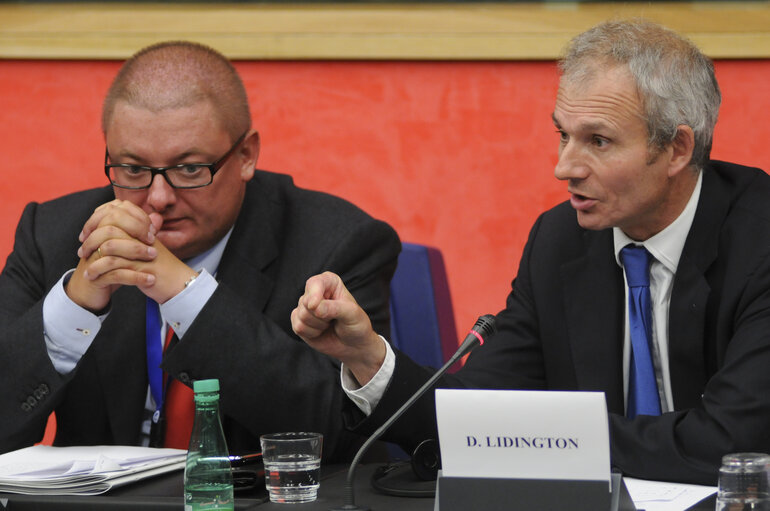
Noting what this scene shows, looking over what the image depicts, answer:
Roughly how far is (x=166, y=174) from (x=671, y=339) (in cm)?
103

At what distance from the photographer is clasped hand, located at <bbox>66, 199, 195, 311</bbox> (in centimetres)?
189

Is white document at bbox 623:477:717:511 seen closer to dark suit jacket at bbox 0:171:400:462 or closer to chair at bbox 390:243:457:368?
dark suit jacket at bbox 0:171:400:462

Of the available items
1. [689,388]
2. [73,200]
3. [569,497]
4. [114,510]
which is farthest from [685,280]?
[73,200]

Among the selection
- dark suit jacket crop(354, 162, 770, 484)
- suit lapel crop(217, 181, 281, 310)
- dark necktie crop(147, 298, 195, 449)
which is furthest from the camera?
suit lapel crop(217, 181, 281, 310)

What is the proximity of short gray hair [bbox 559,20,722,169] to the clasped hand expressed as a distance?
825 mm

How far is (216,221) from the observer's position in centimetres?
213

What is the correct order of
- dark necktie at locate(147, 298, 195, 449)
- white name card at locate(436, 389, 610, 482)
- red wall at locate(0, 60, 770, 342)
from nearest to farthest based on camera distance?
1. white name card at locate(436, 389, 610, 482)
2. dark necktie at locate(147, 298, 195, 449)
3. red wall at locate(0, 60, 770, 342)

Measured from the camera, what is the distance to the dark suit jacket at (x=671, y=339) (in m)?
1.63

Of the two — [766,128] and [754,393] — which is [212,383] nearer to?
[754,393]

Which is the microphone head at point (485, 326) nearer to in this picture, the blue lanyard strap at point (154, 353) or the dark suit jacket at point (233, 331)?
the dark suit jacket at point (233, 331)

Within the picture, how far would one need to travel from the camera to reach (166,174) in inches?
80.6

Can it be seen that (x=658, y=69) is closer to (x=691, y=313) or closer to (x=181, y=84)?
(x=691, y=313)

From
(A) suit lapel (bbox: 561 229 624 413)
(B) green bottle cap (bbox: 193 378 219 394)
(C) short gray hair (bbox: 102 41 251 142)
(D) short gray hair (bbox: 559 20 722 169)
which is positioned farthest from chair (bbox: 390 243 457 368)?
(B) green bottle cap (bbox: 193 378 219 394)

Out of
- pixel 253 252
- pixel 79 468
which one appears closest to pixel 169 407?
pixel 253 252
